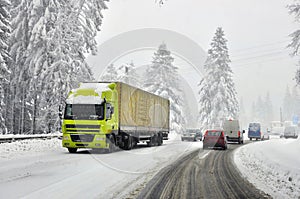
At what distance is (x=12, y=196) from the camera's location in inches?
285

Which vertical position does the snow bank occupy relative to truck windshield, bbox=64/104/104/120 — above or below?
below

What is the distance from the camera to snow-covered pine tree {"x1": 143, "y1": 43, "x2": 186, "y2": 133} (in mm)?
54453

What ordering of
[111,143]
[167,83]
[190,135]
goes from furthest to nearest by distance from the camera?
[167,83], [190,135], [111,143]

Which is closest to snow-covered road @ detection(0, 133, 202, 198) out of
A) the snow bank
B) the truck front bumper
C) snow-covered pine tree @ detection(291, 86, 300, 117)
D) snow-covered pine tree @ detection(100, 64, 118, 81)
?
the snow bank

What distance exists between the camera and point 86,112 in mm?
18203

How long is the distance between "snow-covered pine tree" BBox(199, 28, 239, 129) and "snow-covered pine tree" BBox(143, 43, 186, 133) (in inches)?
173

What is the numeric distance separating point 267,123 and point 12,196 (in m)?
138

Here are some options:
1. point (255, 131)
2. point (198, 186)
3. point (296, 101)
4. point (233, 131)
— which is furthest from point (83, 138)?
point (296, 101)

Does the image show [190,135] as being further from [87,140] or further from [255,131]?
[87,140]

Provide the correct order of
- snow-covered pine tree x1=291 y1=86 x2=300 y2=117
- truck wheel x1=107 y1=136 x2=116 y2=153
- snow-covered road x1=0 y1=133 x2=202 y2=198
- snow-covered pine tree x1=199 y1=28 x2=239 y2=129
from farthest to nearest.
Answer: snow-covered pine tree x1=291 y1=86 x2=300 y2=117, snow-covered pine tree x1=199 y1=28 x2=239 y2=129, truck wheel x1=107 y1=136 x2=116 y2=153, snow-covered road x1=0 y1=133 x2=202 y2=198

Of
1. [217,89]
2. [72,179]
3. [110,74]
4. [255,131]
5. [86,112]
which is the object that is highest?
[110,74]

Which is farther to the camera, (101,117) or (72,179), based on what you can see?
(101,117)

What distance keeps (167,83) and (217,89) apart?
8.36 metres

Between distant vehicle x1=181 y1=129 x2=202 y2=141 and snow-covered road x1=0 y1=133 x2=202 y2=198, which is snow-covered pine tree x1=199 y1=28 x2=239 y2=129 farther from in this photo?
snow-covered road x1=0 y1=133 x2=202 y2=198
